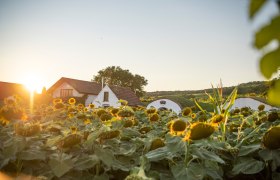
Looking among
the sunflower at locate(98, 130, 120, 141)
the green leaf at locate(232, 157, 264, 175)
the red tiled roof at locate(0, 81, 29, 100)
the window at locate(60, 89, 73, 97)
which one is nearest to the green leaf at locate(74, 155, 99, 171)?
the sunflower at locate(98, 130, 120, 141)

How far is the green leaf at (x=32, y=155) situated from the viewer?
2.03 meters

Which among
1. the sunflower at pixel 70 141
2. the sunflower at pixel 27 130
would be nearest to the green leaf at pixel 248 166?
the sunflower at pixel 70 141

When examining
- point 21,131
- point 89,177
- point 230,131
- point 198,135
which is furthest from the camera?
point 230,131

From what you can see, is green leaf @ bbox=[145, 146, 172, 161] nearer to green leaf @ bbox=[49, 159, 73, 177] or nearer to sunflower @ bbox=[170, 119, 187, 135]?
sunflower @ bbox=[170, 119, 187, 135]

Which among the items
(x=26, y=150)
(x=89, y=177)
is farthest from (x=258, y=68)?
(x=26, y=150)

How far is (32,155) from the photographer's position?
80.4 inches

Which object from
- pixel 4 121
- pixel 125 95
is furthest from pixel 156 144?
pixel 125 95

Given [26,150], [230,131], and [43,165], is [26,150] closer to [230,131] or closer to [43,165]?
[43,165]

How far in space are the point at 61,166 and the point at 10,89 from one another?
45.2m

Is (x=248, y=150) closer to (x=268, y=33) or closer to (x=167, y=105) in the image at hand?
(x=268, y=33)

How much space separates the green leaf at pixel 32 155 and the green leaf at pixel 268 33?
199cm

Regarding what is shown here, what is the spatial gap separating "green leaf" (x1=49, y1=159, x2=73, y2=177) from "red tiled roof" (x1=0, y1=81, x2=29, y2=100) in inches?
1654

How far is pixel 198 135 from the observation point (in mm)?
1758

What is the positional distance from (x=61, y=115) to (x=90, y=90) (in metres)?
40.0
